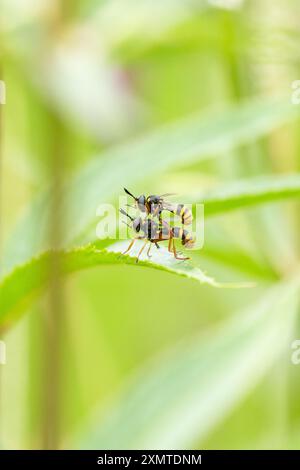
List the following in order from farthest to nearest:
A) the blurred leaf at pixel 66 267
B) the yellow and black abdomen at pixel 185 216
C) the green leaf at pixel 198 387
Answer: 1. the green leaf at pixel 198 387
2. the yellow and black abdomen at pixel 185 216
3. the blurred leaf at pixel 66 267

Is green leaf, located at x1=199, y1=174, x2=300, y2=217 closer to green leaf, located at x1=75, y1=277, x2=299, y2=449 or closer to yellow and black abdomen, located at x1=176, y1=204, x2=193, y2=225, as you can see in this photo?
yellow and black abdomen, located at x1=176, y1=204, x2=193, y2=225

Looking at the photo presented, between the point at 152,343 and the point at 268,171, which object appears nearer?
the point at 268,171

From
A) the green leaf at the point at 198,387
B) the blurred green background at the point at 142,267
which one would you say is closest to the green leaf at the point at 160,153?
the blurred green background at the point at 142,267

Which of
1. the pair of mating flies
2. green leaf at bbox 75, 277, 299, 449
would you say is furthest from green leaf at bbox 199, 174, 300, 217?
green leaf at bbox 75, 277, 299, 449

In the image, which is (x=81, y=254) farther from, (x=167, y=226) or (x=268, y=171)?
(x=268, y=171)

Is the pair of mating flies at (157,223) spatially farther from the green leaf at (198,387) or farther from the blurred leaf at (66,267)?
the green leaf at (198,387)
